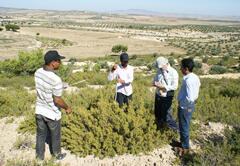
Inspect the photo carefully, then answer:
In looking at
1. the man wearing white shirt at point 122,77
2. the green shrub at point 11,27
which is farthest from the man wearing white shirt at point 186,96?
the green shrub at point 11,27

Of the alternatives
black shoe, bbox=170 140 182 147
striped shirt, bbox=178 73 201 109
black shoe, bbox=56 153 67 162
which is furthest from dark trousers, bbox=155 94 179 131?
black shoe, bbox=56 153 67 162

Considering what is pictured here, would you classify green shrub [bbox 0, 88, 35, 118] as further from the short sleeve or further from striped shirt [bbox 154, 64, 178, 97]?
striped shirt [bbox 154, 64, 178, 97]

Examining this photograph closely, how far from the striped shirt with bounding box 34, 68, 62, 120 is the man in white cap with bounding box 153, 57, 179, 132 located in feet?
6.15

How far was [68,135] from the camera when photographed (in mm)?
3527

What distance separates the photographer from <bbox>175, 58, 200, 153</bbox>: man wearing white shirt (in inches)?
118

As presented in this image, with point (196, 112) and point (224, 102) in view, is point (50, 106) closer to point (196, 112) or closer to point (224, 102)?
point (196, 112)

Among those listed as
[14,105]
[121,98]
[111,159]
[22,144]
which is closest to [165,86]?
[121,98]

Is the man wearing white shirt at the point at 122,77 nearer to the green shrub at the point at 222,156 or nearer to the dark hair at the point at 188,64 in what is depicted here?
the dark hair at the point at 188,64

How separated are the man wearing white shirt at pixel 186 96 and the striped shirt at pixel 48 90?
2.09 meters

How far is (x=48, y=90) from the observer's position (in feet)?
9.11

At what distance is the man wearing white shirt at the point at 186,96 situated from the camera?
3010 millimetres

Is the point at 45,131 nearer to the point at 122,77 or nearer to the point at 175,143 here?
the point at 122,77

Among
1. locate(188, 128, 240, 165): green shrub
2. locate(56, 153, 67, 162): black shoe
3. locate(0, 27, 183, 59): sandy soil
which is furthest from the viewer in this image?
locate(0, 27, 183, 59): sandy soil

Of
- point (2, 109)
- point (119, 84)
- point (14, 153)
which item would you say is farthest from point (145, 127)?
point (2, 109)
